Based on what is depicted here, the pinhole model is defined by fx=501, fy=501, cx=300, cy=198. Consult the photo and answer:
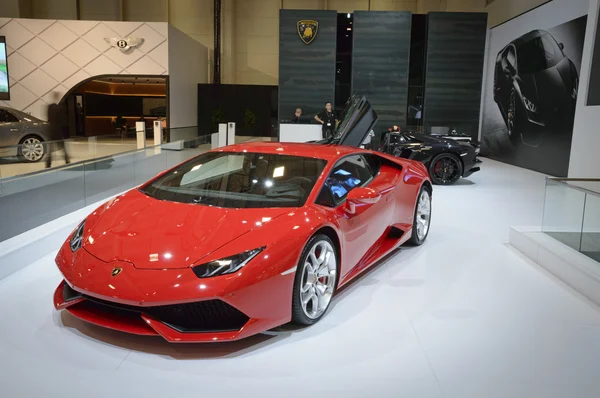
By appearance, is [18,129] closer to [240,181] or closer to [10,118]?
[10,118]

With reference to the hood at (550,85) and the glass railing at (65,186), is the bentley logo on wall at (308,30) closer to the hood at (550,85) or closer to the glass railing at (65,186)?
the hood at (550,85)

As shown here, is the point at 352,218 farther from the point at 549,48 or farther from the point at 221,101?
the point at 221,101

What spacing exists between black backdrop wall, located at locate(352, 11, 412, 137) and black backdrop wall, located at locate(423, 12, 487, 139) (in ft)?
2.62

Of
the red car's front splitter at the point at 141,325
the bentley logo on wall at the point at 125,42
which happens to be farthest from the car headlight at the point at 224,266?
the bentley logo on wall at the point at 125,42

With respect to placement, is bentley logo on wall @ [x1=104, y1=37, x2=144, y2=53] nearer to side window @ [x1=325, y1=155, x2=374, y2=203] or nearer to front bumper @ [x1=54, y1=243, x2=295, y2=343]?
side window @ [x1=325, y1=155, x2=374, y2=203]

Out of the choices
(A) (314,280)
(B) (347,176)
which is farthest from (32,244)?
(B) (347,176)

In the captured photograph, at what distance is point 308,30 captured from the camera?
51.6 ft

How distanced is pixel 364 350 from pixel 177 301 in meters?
1.07

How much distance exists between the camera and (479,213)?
6.77 meters

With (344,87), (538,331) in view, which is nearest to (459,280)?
(538,331)

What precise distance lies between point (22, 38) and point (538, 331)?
57.0 feet

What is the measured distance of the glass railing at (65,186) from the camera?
4.19 meters

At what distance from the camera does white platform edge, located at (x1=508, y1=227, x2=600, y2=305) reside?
12.0 feet

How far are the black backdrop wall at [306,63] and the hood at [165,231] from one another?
42.5 ft
